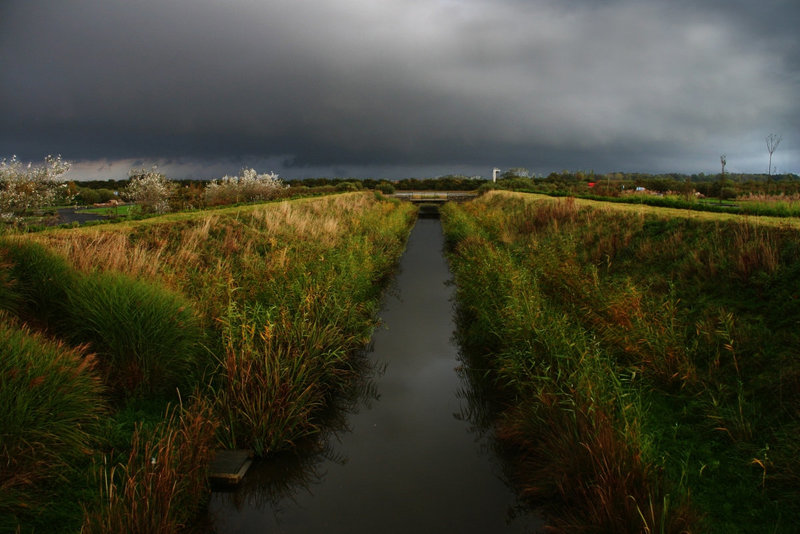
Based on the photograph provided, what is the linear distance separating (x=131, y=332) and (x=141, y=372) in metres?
0.52

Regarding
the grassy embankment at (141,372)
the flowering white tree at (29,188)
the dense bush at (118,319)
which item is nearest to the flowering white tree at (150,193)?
the flowering white tree at (29,188)

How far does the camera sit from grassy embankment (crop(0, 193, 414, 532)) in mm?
3662

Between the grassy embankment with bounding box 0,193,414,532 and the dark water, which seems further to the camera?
the dark water

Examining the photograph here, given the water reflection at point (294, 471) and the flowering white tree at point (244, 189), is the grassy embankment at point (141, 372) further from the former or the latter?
the flowering white tree at point (244, 189)

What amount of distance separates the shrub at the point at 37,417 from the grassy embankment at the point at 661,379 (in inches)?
173

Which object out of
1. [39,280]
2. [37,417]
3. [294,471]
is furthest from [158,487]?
[39,280]

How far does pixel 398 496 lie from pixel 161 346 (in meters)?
3.49

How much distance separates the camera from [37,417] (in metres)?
3.83

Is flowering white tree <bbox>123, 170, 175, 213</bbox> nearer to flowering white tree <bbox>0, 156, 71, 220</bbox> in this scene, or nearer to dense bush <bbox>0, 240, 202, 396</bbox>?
flowering white tree <bbox>0, 156, 71, 220</bbox>

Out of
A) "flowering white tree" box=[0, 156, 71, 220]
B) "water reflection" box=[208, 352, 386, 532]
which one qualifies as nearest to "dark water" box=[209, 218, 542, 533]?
"water reflection" box=[208, 352, 386, 532]

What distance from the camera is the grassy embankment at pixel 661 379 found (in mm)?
3807

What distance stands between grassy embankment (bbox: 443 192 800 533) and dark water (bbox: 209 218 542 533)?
0.50m

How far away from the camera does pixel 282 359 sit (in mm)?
6145

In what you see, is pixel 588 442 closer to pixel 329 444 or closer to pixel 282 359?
pixel 329 444
